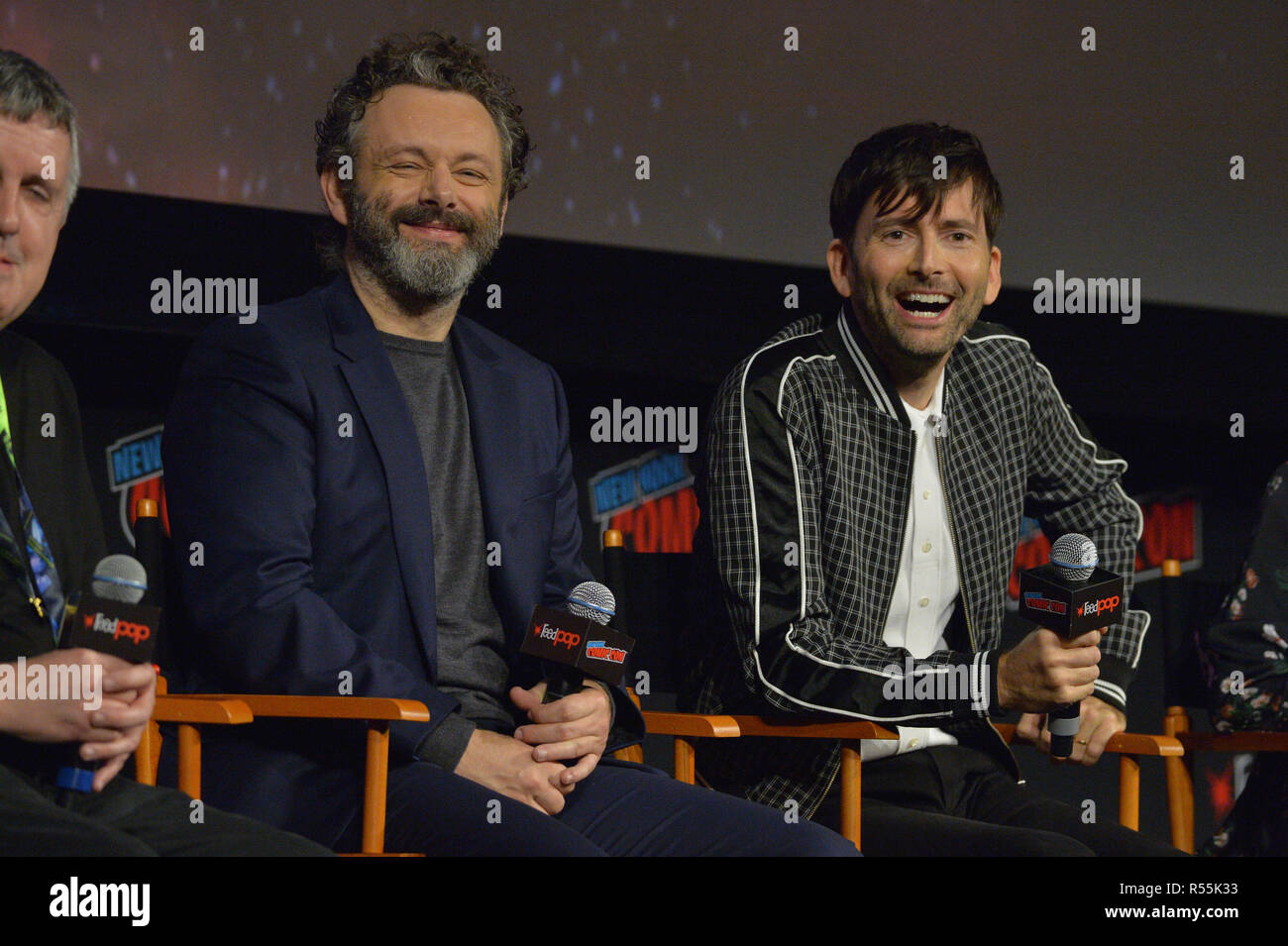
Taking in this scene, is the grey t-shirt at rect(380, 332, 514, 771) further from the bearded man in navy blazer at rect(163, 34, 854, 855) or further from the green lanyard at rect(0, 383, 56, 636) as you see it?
the green lanyard at rect(0, 383, 56, 636)

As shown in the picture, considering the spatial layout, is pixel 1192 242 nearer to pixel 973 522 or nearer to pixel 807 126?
pixel 807 126

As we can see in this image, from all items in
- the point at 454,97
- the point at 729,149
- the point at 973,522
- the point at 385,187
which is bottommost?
the point at 973,522

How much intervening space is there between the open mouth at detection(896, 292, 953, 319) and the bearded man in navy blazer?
2.38 feet

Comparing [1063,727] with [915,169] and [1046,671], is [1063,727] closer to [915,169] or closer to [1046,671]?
[1046,671]

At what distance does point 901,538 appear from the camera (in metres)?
2.88

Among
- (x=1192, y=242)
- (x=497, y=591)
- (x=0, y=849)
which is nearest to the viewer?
(x=0, y=849)

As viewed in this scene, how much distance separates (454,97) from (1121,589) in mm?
1479

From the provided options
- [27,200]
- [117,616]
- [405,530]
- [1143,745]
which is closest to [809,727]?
[1143,745]

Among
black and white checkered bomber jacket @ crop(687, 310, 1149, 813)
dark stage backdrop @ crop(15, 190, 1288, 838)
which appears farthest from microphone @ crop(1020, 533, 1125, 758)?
dark stage backdrop @ crop(15, 190, 1288, 838)

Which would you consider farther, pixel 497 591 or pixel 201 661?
pixel 497 591

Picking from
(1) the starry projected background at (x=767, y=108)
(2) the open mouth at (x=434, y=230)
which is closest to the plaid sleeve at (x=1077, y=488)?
(2) the open mouth at (x=434, y=230)

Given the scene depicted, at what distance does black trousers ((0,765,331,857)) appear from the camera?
5.92 feet

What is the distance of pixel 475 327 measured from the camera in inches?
112
